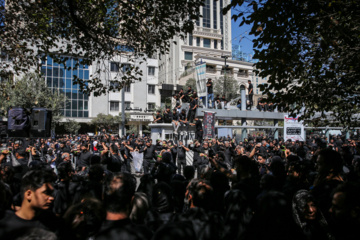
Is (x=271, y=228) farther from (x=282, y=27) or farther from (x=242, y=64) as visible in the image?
(x=242, y=64)

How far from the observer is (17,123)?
878cm

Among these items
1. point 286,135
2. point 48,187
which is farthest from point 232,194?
point 286,135

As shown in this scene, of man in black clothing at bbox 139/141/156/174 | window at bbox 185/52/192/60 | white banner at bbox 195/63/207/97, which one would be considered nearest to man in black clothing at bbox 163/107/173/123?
white banner at bbox 195/63/207/97

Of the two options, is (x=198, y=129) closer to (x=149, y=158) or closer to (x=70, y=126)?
(x=149, y=158)

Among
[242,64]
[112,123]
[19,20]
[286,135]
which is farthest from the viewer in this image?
[242,64]

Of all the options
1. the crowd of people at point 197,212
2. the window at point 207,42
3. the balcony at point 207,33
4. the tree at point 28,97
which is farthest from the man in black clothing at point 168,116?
the window at point 207,42

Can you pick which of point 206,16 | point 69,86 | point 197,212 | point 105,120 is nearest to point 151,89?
point 105,120

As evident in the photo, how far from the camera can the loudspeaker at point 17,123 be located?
863cm

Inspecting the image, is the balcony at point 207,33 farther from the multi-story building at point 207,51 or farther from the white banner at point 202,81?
the white banner at point 202,81

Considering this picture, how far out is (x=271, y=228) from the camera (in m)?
2.35

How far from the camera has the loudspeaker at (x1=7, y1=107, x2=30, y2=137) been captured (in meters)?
8.63

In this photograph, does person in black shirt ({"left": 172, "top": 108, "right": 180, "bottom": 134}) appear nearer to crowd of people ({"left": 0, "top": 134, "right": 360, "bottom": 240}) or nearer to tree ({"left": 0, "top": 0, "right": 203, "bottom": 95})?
tree ({"left": 0, "top": 0, "right": 203, "bottom": 95})

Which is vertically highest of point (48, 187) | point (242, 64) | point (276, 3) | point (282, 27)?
point (242, 64)

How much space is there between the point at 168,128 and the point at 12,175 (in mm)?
12815
